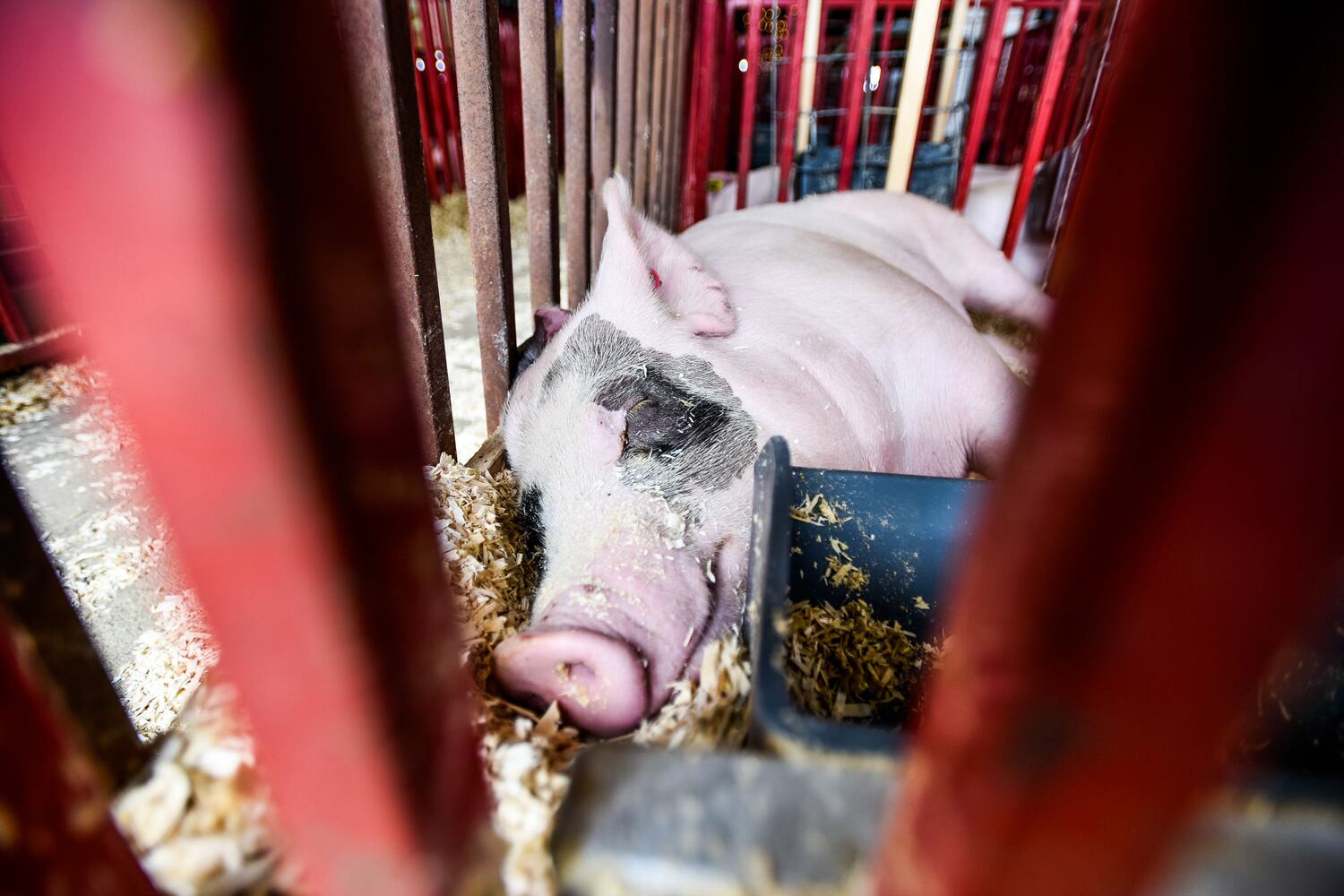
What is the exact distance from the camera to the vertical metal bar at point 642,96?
2.72 metres

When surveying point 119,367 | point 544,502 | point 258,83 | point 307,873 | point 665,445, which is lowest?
point 544,502

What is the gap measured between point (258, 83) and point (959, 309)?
2.53 metres

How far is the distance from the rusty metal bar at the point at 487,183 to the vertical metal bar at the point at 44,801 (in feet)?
4.54

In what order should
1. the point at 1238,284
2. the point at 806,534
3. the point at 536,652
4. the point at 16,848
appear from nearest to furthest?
the point at 1238,284 → the point at 16,848 → the point at 536,652 → the point at 806,534

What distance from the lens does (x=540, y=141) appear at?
76.7 inches

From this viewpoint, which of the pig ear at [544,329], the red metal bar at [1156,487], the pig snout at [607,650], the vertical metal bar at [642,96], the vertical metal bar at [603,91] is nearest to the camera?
the red metal bar at [1156,487]

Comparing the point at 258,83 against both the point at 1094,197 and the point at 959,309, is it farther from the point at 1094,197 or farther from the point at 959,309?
the point at 959,309

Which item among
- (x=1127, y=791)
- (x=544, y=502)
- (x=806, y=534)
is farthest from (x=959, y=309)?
(x=1127, y=791)

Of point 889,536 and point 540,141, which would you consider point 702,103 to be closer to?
point 540,141

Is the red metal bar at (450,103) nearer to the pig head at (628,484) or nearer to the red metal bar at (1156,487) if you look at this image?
the pig head at (628,484)

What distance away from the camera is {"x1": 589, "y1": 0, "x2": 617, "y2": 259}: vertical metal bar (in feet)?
8.11

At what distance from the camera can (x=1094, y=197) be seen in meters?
0.25

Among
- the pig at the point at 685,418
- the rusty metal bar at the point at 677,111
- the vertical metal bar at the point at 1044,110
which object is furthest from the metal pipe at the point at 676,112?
the vertical metal bar at the point at 1044,110

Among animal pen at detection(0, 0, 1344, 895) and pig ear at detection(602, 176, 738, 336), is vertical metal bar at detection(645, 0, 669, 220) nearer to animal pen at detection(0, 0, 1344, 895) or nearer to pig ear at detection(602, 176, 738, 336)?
pig ear at detection(602, 176, 738, 336)
